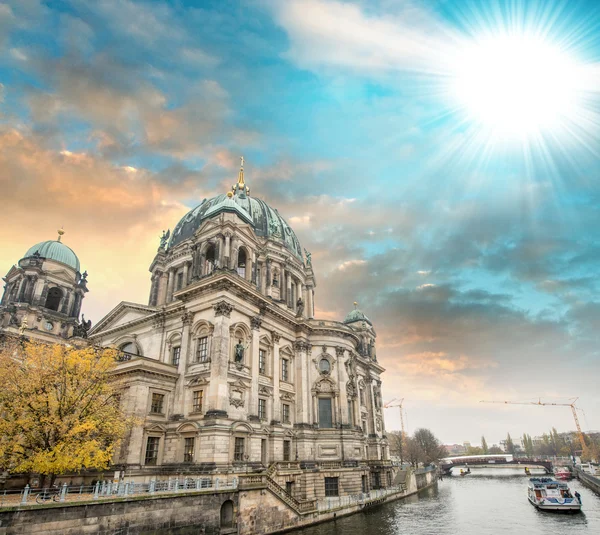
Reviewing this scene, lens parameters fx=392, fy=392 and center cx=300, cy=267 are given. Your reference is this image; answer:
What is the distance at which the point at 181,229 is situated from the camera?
57969 mm

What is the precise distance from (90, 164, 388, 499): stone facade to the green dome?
1542 cm

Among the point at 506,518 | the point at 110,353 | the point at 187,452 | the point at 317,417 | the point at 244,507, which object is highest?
the point at 110,353

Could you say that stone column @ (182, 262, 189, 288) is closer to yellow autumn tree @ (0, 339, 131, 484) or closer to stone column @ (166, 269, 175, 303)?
stone column @ (166, 269, 175, 303)

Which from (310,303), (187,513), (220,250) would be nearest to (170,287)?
(220,250)

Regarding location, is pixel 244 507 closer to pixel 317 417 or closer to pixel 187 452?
pixel 187 452

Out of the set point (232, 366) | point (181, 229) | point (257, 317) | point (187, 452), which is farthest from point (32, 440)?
point (181, 229)

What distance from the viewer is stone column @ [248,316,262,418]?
3728 centimetres

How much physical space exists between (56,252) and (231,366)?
135 ft

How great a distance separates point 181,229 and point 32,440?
125ft

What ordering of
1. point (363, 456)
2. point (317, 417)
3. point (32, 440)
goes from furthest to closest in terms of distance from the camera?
point (363, 456) → point (317, 417) → point (32, 440)

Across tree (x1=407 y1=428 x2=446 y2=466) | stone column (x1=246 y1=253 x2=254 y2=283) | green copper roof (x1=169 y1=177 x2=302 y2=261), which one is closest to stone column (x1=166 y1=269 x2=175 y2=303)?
green copper roof (x1=169 y1=177 x2=302 y2=261)

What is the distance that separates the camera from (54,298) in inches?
2320

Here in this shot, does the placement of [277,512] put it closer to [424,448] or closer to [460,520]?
[460,520]

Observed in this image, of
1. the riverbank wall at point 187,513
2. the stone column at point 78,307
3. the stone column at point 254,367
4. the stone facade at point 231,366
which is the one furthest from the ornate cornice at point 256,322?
the stone column at point 78,307
